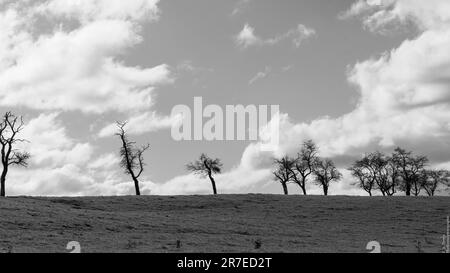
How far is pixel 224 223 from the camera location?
1986 inches

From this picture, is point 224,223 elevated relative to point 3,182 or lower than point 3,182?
lower

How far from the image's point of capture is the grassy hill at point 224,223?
36.2 metres

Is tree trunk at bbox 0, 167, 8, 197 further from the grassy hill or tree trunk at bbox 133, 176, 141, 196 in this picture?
tree trunk at bbox 133, 176, 141, 196

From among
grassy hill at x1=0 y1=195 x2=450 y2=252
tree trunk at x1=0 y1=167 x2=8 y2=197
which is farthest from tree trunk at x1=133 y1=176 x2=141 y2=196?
→ tree trunk at x1=0 y1=167 x2=8 y2=197

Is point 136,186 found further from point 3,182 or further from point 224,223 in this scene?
point 224,223

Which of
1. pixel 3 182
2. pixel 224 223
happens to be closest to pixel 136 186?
pixel 3 182

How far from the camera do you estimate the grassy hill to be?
36.2 metres

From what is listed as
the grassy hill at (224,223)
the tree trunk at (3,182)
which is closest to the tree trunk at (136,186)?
the grassy hill at (224,223)
